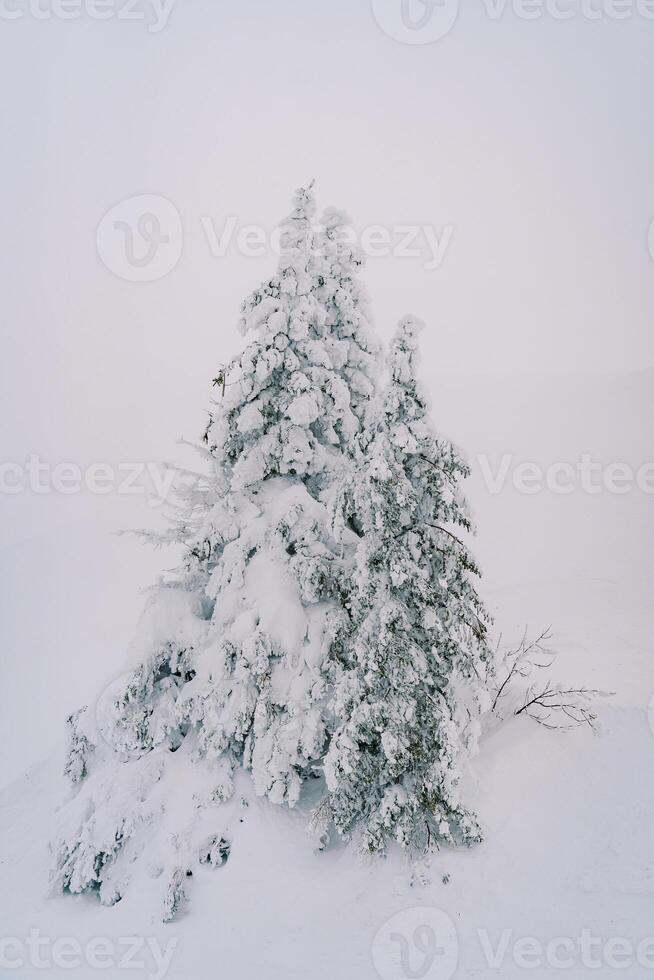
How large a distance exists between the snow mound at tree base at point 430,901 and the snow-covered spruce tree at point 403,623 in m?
1.46

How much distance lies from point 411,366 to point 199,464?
63.2 meters

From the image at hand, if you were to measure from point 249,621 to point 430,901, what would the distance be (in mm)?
7327

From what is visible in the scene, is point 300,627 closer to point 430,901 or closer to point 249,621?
point 249,621

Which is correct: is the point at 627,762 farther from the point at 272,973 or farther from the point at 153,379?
the point at 153,379

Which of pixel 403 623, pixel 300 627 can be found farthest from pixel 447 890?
pixel 300 627

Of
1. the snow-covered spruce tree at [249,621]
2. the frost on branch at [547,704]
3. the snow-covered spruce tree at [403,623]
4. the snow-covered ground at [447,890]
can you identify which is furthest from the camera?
the frost on branch at [547,704]

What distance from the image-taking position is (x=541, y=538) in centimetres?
4559

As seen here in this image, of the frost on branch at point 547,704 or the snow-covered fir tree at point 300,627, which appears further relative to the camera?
the frost on branch at point 547,704

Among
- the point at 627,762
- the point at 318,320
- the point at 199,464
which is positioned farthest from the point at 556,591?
the point at 199,464

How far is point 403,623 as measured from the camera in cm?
1425

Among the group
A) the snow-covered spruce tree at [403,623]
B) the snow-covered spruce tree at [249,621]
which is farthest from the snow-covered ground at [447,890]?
the snow-covered spruce tree at [403,623]

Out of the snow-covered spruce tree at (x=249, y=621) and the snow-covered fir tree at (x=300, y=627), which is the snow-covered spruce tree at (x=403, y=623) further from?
the snow-covered spruce tree at (x=249, y=621)

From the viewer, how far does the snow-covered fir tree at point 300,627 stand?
14.3 m

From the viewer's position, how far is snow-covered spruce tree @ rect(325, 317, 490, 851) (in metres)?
14.0
